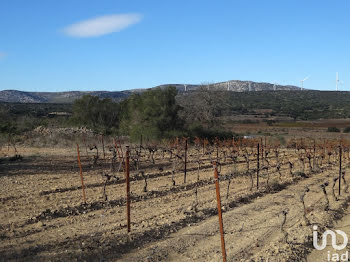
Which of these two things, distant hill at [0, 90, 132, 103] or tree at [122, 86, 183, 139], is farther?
distant hill at [0, 90, 132, 103]

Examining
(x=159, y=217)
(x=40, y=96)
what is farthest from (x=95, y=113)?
(x=40, y=96)

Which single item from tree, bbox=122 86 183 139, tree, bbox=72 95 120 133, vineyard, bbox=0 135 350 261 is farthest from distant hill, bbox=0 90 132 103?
vineyard, bbox=0 135 350 261

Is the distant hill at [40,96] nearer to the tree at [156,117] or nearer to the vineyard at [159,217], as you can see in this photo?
the tree at [156,117]

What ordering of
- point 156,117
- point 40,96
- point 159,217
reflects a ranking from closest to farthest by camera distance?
point 159,217 < point 156,117 < point 40,96

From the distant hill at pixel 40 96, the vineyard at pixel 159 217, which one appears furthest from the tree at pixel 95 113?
the distant hill at pixel 40 96

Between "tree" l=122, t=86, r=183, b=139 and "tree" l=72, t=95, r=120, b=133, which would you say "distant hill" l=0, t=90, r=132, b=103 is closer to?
"tree" l=72, t=95, r=120, b=133

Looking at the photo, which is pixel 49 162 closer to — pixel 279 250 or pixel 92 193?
pixel 92 193

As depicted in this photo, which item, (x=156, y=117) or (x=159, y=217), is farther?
A: (x=156, y=117)

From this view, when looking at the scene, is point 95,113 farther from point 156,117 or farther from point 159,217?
point 159,217

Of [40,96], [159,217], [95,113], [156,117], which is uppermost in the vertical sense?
[40,96]

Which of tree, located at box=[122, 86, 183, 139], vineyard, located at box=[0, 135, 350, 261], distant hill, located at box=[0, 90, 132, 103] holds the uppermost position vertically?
distant hill, located at box=[0, 90, 132, 103]

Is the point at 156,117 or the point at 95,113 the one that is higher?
the point at 95,113

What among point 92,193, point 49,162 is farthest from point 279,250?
point 49,162

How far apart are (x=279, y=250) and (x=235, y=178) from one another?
7913mm
